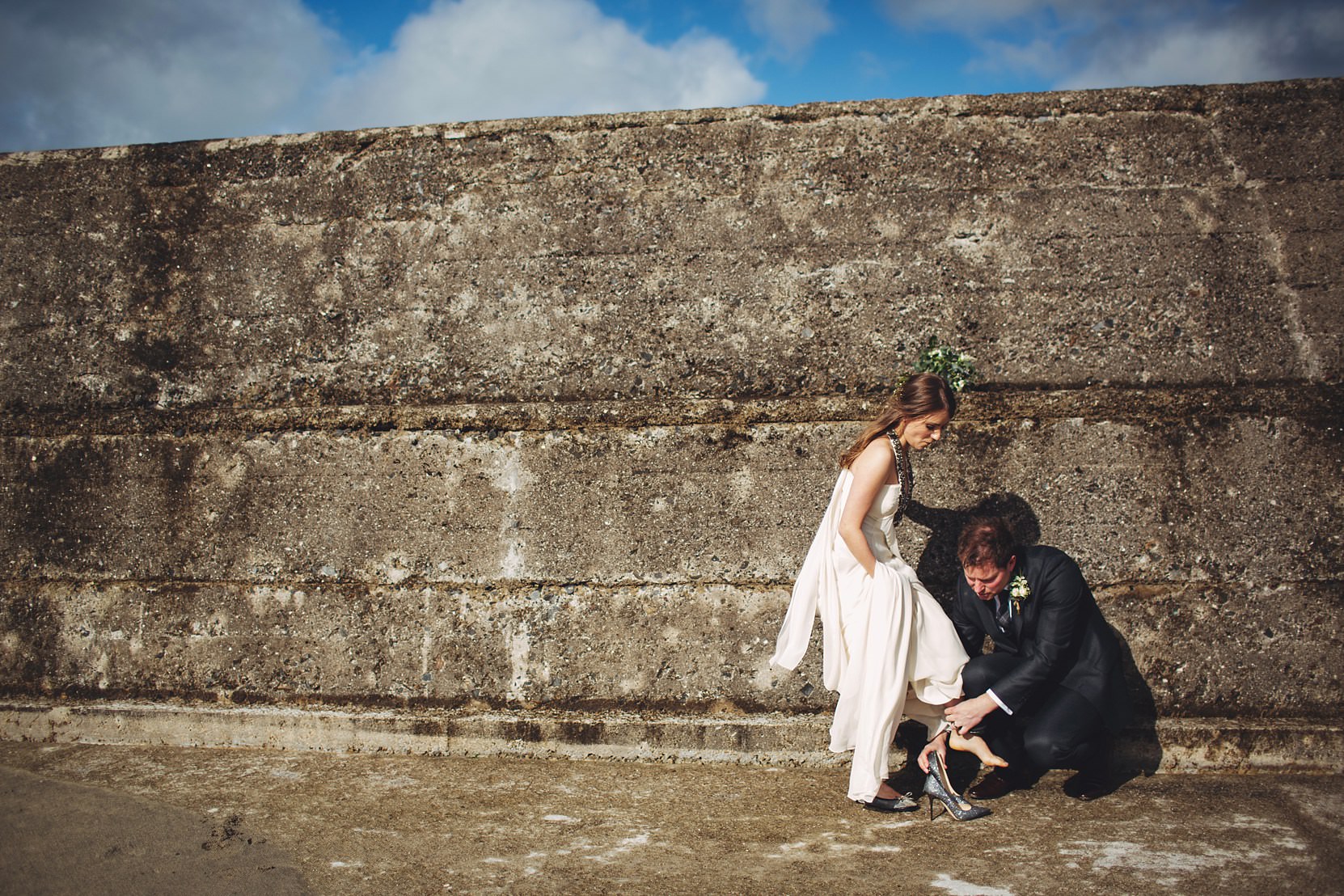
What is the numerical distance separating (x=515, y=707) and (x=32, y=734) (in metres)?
2.61

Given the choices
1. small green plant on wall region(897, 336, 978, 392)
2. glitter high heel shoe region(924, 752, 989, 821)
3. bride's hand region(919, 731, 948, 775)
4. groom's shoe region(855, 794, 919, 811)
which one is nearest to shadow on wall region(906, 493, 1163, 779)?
small green plant on wall region(897, 336, 978, 392)

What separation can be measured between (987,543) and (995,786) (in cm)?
111

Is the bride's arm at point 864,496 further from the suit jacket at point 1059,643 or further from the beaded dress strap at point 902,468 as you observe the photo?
the suit jacket at point 1059,643

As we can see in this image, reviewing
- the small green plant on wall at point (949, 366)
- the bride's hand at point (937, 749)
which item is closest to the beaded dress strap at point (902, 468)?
the small green plant on wall at point (949, 366)

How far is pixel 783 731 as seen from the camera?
3.83 metres

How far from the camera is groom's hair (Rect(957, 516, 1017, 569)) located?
324cm

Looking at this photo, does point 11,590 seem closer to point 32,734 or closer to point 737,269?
point 32,734

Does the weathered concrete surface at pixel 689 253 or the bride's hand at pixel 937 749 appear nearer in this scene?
the bride's hand at pixel 937 749

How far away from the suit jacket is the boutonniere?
0.01m

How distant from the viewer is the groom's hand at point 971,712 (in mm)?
3289

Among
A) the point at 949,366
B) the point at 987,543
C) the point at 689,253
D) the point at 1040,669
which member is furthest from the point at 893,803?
the point at 689,253

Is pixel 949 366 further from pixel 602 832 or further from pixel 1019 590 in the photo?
pixel 602 832

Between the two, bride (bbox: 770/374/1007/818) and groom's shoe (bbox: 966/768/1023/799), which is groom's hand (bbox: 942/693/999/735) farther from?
groom's shoe (bbox: 966/768/1023/799)

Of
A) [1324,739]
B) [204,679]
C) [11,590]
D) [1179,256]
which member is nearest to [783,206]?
[1179,256]
